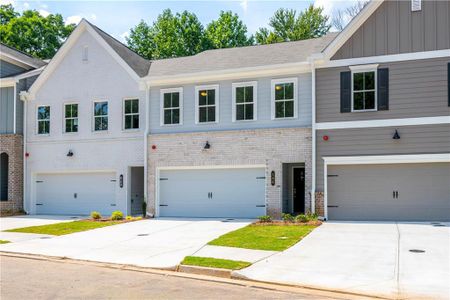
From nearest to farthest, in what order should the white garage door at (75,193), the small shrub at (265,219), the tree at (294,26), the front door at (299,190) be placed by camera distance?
the small shrub at (265,219), the front door at (299,190), the white garage door at (75,193), the tree at (294,26)

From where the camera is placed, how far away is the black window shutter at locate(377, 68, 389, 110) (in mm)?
17766

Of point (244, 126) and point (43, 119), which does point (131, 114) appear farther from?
point (244, 126)

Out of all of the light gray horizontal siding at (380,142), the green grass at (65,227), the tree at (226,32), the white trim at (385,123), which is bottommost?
the green grass at (65,227)

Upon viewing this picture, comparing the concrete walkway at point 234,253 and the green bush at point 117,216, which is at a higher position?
the concrete walkway at point 234,253

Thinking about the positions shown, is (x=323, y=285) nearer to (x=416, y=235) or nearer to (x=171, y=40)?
(x=416, y=235)

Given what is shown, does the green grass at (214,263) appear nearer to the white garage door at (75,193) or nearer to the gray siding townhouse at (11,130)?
the white garage door at (75,193)

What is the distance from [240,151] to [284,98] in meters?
2.87

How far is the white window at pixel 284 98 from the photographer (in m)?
19.4

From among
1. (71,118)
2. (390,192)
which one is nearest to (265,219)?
(390,192)

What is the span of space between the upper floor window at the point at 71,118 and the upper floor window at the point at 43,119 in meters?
1.05

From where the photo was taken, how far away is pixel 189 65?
2256 cm

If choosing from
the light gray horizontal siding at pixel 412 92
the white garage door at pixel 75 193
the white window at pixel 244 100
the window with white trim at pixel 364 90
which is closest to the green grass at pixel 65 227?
the white garage door at pixel 75 193

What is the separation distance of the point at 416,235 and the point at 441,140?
462 centimetres

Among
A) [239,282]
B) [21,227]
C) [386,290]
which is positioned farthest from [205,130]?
[386,290]
